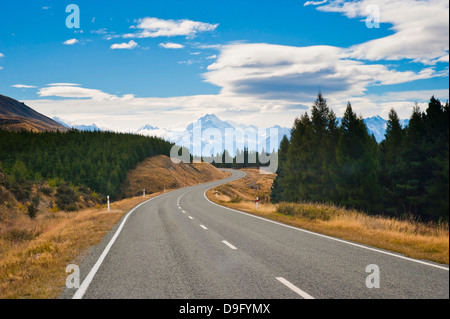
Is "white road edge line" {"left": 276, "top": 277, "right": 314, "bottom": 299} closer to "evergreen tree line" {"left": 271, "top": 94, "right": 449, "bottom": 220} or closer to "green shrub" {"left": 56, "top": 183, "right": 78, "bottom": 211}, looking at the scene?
"evergreen tree line" {"left": 271, "top": 94, "right": 449, "bottom": 220}

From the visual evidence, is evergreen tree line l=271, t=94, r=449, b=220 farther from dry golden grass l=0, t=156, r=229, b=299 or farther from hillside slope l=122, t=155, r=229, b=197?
hillside slope l=122, t=155, r=229, b=197

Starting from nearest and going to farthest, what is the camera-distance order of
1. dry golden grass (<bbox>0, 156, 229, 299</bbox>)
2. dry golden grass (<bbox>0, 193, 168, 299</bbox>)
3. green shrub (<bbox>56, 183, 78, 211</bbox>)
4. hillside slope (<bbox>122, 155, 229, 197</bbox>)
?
dry golden grass (<bbox>0, 193, 168, 299</bbox>), dry golden grass (<bbox>0, 156, 229, 299</bbox>), green shrub (<bbox>56, 183, 78, 211</bbox>), hillside slope (<bbox>122, 155, 229, 197</bbox>)

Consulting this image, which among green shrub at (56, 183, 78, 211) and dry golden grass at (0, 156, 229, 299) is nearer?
dry golden grass at (0, 156, 229, 299)

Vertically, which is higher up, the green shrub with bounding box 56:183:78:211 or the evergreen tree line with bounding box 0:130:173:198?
the evergreen tree line with bounding box 0:130:173:198

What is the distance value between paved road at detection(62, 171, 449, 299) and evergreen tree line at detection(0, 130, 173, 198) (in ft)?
82.9

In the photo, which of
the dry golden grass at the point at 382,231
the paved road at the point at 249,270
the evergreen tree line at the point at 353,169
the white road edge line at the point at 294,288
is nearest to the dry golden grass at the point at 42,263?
the paved road at the point at 249,270

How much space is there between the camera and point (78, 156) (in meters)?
61.4

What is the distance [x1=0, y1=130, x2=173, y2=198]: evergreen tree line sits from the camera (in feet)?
160

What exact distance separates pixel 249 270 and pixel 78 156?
61.2 meters

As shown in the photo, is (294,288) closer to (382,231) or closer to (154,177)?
(382,231)

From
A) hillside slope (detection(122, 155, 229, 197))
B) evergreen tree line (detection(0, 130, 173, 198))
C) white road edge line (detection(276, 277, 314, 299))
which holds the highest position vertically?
evergreen tree line (detection(0, 130, 173, 198))

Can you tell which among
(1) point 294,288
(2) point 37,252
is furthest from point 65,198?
(1) point 294,288

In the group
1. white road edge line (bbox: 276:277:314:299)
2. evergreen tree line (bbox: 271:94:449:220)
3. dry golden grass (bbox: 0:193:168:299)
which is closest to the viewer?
white road edge line (bbox: 276:277:314:299)

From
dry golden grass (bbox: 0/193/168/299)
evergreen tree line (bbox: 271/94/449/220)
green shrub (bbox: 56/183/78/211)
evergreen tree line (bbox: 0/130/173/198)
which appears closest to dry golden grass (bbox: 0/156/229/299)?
dry golden grass (bbox: 0/193/168/299)
